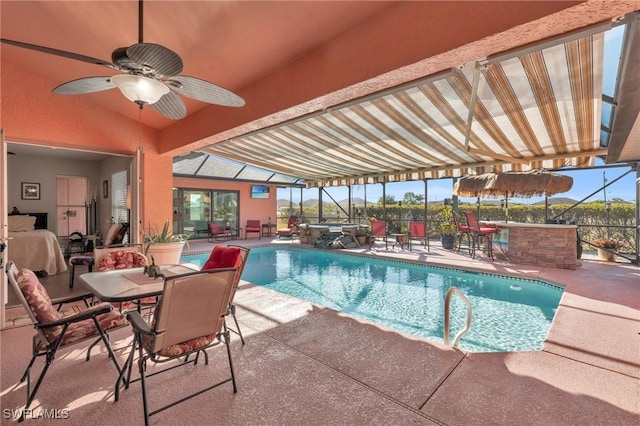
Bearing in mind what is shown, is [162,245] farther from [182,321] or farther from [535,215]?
[535,215]

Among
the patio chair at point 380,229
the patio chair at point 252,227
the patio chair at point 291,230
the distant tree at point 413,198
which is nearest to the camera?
the patio chair at point 380,229

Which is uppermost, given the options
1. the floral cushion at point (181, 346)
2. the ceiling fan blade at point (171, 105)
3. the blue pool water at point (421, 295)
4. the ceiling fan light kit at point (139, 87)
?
the ceiling fan blade at point (171, 105)

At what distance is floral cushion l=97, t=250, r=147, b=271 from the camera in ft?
13.0

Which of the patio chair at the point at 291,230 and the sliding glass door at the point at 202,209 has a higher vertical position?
the sliding glass door at the point at 202,209

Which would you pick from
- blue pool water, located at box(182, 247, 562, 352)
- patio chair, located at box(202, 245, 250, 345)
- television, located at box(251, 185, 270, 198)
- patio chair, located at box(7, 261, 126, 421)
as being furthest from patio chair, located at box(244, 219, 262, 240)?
patio chair, located at box(7, 261, 126, 421)

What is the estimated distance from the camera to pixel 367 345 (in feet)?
11.0

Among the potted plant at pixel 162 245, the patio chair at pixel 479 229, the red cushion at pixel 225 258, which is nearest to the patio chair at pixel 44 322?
the red cushion at pixel 225 258

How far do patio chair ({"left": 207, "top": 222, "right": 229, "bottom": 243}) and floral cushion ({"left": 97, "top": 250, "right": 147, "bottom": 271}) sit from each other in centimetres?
977

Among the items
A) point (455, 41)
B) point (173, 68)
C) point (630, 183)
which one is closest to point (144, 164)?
point (173, 68)

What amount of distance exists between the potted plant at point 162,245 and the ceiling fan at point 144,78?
3782 millimetres

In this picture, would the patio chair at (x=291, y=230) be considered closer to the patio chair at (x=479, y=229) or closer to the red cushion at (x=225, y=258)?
the patio chair at (x=479, y=229)

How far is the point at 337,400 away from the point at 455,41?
9.81ft

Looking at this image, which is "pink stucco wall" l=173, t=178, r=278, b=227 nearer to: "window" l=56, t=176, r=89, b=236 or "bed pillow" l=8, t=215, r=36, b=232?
"window" l=56, t=176, r=89, b=236

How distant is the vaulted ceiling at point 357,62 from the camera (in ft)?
7.81
